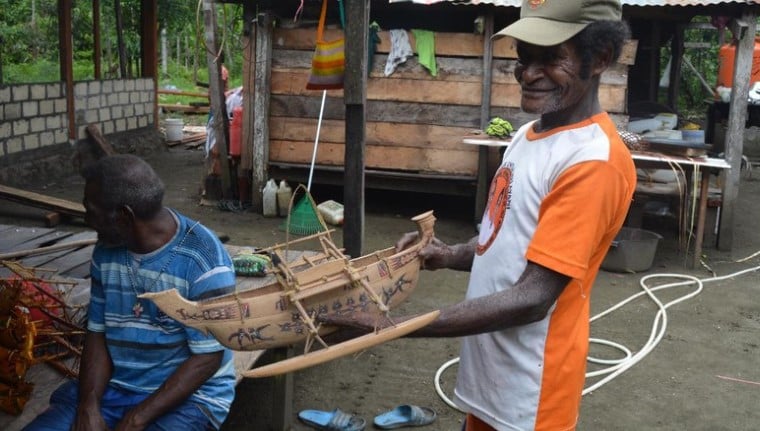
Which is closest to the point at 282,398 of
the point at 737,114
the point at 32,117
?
the point at 737,114

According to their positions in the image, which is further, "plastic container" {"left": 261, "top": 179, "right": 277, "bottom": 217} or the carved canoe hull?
"plastic container" {"left": 261, "top": 179, "right": 277, "bottom": 217}

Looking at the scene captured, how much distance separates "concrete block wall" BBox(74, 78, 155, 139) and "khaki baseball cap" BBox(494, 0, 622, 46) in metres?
9.91

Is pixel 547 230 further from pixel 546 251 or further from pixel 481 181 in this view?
pixel 481 181

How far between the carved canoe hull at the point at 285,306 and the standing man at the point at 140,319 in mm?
623

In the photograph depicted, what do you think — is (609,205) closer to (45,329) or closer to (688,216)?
(45,329)

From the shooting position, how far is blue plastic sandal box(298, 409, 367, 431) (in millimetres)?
3914

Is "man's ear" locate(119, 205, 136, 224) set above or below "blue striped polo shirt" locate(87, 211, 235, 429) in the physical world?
above

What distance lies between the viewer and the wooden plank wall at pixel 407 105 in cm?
847

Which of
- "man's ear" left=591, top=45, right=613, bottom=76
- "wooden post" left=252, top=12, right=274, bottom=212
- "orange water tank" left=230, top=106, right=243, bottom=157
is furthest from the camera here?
"orange water tank" left=230, top=106, right=243, bottom=157

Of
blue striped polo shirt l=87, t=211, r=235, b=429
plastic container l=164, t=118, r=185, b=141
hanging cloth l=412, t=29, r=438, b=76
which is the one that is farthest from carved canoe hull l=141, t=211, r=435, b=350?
plastic container l=164, t=118, r=185, b=141

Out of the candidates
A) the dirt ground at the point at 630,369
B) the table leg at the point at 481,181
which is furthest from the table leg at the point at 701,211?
the table leg at the point at 481,181

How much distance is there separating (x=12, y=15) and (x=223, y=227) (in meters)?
8.54

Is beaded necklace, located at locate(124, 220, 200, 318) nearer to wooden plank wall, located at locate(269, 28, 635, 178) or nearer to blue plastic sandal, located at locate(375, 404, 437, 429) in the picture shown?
blue plastic sandal, located at locate(375, 404, 437, 429)

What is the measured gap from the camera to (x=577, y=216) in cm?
166
